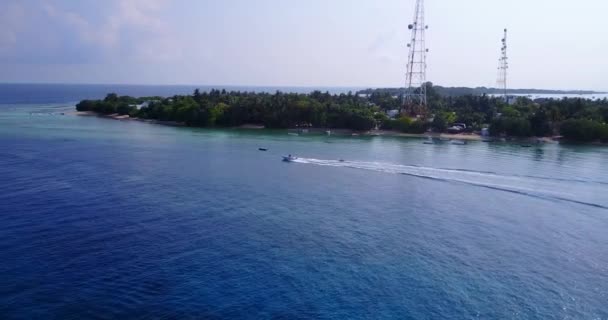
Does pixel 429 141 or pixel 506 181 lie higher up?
pixel 429 141

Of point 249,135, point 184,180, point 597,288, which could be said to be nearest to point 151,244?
point 184,180

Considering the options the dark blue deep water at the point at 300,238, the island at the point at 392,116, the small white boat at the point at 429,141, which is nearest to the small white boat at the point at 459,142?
the small white boat at the point at 429,141

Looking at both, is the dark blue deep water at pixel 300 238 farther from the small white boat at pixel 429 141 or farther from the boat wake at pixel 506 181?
the small white boat at pixel 429 141

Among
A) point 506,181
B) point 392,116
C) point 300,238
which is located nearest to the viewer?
point 300,238

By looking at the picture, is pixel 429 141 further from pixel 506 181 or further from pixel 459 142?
pixel 506 181

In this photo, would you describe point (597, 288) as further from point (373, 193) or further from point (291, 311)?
point (373, 193)

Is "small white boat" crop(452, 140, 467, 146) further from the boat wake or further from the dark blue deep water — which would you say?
the boat wake

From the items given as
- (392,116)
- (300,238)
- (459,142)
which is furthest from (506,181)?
(392,116)
